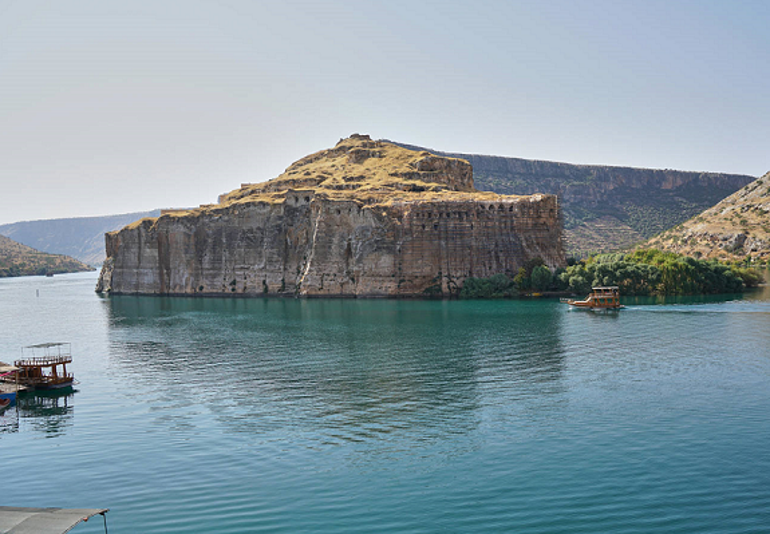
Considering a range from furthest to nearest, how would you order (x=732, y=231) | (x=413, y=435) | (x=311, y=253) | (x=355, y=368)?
1. (x=732, y=231)
2. (x=311, y=253)
3. (x=355, y=368)
4. (x=413, y=435)

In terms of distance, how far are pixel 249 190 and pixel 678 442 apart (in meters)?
119

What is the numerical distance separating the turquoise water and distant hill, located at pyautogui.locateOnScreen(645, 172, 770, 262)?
8830cm

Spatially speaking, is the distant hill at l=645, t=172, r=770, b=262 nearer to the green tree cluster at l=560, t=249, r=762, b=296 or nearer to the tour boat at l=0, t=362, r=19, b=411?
the green tree cluster at l=560, t=249, r=762, b=296

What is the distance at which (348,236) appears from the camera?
339 feet

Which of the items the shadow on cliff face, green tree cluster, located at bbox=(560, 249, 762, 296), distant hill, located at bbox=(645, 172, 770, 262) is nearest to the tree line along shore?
green tree cluster, located at bbox=(560, 249, 762, 296)

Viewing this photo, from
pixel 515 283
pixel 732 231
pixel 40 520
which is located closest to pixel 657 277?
pixel 515 283

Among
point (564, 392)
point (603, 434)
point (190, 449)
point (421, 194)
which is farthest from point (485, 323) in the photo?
point (421, 194)

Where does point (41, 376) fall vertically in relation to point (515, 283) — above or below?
below

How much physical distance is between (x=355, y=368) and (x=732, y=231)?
406ft

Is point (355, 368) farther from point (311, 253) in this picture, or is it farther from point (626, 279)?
point (311, 253)

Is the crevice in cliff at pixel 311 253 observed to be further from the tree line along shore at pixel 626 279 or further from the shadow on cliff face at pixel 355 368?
the shadow on cliff face at pixel 355 368

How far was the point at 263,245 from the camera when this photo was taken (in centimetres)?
11219

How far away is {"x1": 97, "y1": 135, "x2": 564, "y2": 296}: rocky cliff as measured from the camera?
96.2 meters

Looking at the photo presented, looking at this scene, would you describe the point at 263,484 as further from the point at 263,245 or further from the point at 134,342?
the point at 263,245
